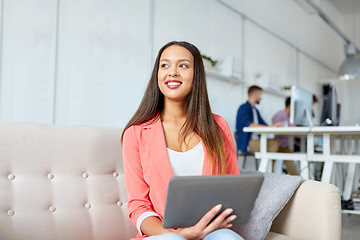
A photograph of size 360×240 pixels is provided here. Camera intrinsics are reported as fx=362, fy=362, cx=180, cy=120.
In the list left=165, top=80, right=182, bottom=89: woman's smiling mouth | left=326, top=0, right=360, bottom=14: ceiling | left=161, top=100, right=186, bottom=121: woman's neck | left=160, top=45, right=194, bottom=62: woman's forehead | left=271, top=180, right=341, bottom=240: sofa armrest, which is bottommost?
left=271, top=180, right=341, bottom=240: sofa armrest

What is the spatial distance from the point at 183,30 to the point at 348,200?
9.23ft

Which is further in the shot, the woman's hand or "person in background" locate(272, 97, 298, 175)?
"person in background" locate(272, 97, 298, 175)

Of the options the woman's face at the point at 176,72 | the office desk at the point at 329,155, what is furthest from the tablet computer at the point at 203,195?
the office desk at the point at 329,155

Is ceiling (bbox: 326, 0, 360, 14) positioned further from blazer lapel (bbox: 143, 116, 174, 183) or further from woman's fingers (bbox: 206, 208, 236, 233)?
woman's fingers (bbox: 206, 208, 236, 233)

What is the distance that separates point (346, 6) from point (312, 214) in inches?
367

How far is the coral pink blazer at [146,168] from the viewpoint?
1.22 metres

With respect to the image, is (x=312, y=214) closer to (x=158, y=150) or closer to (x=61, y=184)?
(x=158, y=150)

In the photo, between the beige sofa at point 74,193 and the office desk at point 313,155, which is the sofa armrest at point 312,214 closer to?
the beige sofa at point 74,193

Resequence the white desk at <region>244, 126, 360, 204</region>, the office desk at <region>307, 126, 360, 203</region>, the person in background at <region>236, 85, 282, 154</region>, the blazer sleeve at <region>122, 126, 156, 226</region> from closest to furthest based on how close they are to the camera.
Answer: the blazer sleeve at <region>122, 126, 156, 226</region> < the office desk at <region>307, 126, 360, 203</region> < the white desk at <region>244, 126, 360, 204</region> < the person in background at <region>236, 85, 282, 154</region>

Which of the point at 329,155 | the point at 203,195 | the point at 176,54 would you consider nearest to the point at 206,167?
the point at 203,195

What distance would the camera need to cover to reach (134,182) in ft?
4.12

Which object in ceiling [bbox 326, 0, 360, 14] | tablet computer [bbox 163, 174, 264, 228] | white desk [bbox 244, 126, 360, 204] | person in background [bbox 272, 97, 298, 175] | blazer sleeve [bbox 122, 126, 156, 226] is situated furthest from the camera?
ceiling [bbox 326, 0, 360, 14]

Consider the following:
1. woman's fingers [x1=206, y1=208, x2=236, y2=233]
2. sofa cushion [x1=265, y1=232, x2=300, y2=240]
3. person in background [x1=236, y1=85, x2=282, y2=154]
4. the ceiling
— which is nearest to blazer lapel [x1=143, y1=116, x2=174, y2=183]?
woman's fingers [x1=206, y1=208, x2=236, y2=233]

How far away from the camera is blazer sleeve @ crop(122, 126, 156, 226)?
1.22 meters
